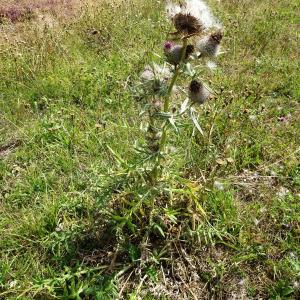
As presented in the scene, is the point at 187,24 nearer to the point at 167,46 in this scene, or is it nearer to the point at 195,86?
the point at 167,46

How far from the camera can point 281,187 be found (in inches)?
127

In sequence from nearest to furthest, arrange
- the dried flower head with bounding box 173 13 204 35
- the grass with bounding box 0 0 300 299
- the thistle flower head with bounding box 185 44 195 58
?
Result: the dried flower head with bounding box 173 13 204 35
the thistle flower head with bounding box 185 44 195 58
the grass with bounding box 0 0 300 299

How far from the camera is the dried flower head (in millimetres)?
2102

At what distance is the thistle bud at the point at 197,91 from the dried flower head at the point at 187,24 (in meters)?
0.32

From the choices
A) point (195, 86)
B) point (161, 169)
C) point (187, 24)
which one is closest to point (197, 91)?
point (195, 86)

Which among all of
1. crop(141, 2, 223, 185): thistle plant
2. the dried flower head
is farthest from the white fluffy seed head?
the dried flower head

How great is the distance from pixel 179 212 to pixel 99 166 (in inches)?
34.0

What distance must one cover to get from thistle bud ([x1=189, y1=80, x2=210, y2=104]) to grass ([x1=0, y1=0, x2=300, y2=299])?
0.86 ft

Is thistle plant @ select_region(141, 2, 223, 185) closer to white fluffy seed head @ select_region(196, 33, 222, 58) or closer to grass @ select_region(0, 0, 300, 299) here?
white fluffy seed head @ select_region(196, 33, 222, 58)

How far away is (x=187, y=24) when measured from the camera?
2105 mm

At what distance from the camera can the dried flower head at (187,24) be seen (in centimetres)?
210

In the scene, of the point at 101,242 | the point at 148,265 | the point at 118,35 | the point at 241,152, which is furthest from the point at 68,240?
the point at 118,35

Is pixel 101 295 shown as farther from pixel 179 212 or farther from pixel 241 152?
pixel 241 152

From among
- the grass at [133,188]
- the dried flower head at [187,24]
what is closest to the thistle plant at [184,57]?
the dried flower head at [187,24]
